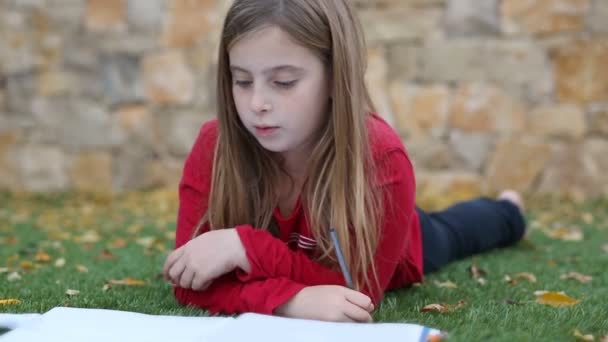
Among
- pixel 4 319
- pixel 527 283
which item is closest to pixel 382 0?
pixel 527 283

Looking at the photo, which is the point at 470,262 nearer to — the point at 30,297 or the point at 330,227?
the point at 330,227

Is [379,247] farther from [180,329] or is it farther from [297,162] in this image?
[180,329]

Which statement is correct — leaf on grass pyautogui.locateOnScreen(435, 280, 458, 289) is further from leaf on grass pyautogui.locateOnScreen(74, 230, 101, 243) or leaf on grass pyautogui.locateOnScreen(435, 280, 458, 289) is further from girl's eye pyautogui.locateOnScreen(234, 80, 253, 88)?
leaf on grass pyautogui.locateOnScreen(74, 230, 101, 243)

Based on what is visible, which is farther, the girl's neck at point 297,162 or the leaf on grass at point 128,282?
the leaf on grass at point 128,282

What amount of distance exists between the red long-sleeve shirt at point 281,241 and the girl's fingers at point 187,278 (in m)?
0.05

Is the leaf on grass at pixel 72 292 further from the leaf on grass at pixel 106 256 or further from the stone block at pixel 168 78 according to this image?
the stone block at pixel 168 78

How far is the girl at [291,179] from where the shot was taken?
1.68 metres

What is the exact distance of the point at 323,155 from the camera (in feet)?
6.06

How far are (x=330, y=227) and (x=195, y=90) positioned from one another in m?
3.22

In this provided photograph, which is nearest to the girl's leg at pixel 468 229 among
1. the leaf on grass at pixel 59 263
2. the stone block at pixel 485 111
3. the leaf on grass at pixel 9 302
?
the leaf on grass at pixel 59 263

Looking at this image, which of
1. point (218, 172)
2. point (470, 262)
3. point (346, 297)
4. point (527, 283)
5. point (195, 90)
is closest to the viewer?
point (346, 297)

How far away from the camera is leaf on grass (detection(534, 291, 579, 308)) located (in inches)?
75.6

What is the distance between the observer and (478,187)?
4523 millimetres

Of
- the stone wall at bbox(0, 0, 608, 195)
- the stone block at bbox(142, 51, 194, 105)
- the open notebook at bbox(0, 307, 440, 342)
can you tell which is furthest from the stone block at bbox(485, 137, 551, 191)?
the open notebook at bbox(0, 307, 440, 342)
